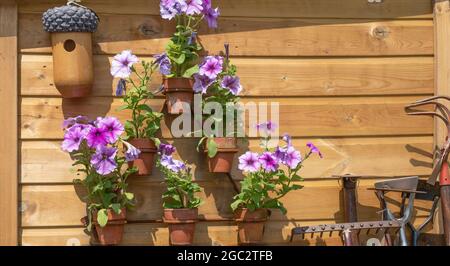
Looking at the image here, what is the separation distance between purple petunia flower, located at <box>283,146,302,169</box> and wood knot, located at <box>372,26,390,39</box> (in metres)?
0.78

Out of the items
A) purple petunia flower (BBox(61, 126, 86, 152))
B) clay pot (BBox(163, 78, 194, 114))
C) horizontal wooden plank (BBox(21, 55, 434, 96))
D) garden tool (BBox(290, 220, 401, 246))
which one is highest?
horizontal wooden plank (BBox(21, 55, 434, 96))

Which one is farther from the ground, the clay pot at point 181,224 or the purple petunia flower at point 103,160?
the purple petunia flower at point 103,160

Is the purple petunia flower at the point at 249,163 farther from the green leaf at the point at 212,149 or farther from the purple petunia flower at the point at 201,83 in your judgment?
the purple petunia flower at the point at 201,83

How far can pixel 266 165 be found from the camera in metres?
3.86

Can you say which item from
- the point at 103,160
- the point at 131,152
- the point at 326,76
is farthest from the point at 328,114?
the point at 103,160

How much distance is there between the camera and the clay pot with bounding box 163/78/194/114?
12.9ft

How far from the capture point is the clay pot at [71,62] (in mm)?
3811

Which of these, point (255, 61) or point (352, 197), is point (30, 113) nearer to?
point (255, 61)

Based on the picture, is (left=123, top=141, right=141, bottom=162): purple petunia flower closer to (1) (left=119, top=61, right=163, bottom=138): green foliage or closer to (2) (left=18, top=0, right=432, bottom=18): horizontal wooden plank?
(1) (left=119, top=61, right=163, bottom=138): green foliage

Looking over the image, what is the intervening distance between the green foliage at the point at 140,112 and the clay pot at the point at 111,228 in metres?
0.36

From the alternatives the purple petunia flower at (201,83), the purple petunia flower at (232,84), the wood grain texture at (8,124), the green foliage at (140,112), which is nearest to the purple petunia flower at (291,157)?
the purple petunia flower at (232,84)

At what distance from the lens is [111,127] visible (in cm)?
373

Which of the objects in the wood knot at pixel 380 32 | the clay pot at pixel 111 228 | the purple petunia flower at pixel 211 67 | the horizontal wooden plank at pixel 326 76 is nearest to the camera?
the clay pot at pixel 111 228

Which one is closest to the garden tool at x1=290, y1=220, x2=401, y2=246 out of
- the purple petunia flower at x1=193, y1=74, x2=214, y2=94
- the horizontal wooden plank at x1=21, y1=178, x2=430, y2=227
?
the horizontal wooden plank at x1=21, y1=178, x2=430, y2=227
